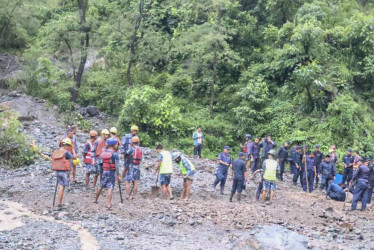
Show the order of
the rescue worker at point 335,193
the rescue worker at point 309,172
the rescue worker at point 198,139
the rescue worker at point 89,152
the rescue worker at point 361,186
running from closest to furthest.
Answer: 1. the rescue worker at point 89,152
2. the rescue worker at point 361,186
3. the rescue worker at point 335,193
4. the rescue worker at point 309,172
5. the rescue worker at point 198,139

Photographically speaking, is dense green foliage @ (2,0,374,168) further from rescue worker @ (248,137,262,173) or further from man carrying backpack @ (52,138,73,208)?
man carrying backpack @ (52,138,73,208)

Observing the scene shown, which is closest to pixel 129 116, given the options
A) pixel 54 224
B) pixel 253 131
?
pixel 253 131

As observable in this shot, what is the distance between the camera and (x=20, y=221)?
32.4 ft

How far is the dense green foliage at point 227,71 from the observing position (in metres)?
22.4

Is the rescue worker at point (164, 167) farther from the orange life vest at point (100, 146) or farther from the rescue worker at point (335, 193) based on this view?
the rescue worker at point (335, 193)

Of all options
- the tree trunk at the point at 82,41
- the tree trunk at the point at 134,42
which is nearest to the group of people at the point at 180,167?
the tree trunk at the point at 134,42

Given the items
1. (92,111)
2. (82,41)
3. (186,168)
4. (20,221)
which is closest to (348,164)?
(186,168)

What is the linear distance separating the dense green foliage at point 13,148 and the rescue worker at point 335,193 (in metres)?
10.5

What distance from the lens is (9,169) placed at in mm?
15094

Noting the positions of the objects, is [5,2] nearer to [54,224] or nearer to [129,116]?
[129,116]

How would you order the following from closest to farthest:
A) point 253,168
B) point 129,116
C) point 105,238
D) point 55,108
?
1. point 105,238
2. point 253,168
3. point 129,116
4. point 55,108

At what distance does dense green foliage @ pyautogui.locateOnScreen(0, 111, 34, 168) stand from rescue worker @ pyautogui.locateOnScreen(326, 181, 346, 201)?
10.5 meters

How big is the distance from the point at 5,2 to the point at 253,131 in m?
18.8

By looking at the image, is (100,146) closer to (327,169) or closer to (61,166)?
(61,166)
